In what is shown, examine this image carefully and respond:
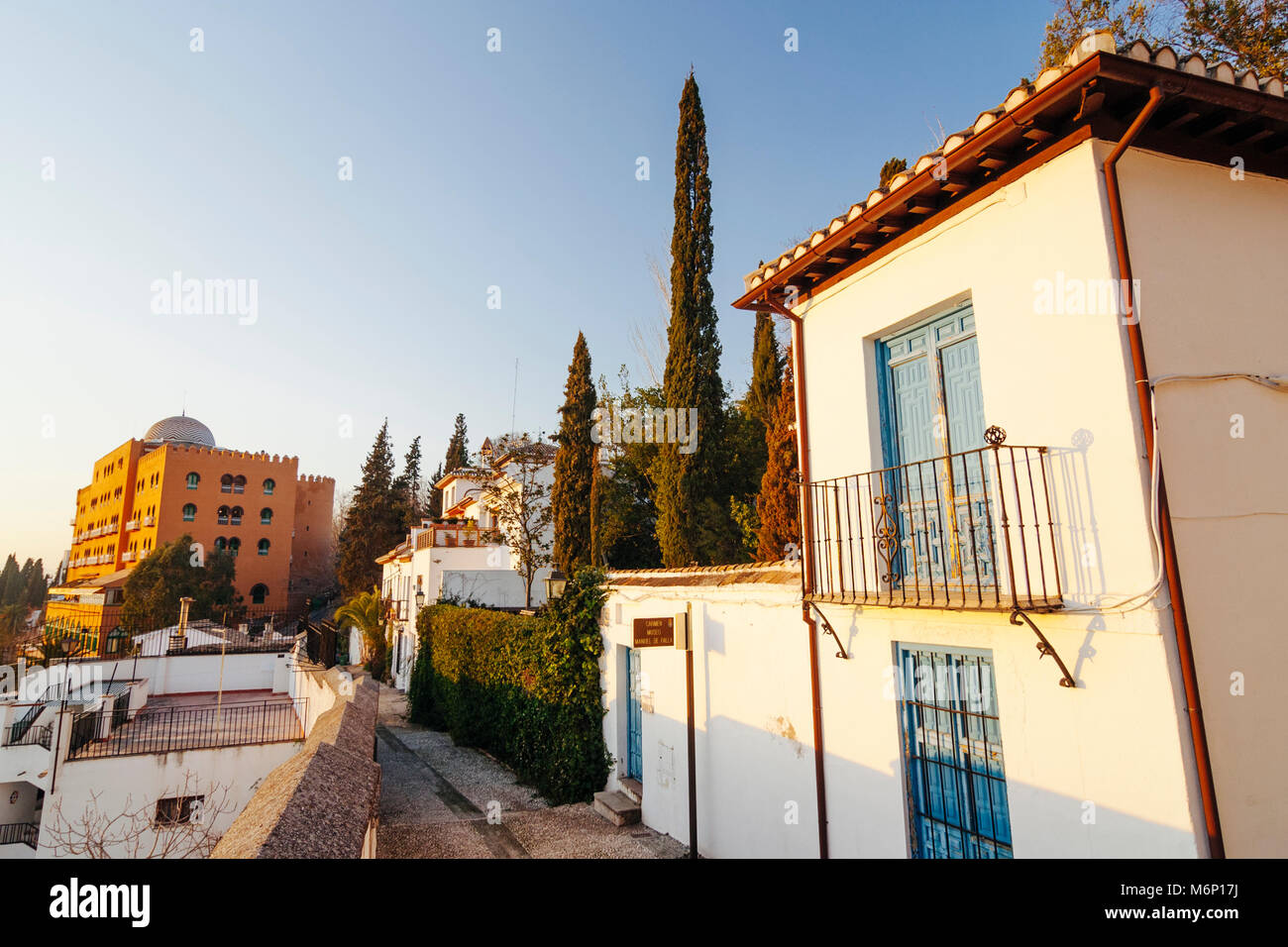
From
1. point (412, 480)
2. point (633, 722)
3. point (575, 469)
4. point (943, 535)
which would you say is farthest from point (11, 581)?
point (943, 535)

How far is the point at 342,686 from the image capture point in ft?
37.6

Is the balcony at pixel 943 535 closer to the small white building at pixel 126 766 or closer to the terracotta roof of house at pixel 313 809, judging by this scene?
the terracotta roof of house at pixel 313 809

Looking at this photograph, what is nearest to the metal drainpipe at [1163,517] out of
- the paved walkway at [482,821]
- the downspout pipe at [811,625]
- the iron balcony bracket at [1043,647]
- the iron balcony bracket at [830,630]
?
the iron balcony bracket at [1043,647]

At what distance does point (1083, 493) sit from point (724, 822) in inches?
201

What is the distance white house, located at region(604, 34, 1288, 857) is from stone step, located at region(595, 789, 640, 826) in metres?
3.06

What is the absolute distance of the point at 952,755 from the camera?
4.92m

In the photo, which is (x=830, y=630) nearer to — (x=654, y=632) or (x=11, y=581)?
(x=654, y=632)

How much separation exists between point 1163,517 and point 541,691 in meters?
9.04

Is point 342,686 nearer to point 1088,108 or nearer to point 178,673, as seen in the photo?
point 1088,108

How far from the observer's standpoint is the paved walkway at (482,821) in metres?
8.02

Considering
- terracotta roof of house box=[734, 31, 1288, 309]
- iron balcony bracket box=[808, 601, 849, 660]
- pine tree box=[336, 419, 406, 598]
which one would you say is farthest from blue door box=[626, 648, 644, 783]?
pine tree box=[336, 419, 406, 598]

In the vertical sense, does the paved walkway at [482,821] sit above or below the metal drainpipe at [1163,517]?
below

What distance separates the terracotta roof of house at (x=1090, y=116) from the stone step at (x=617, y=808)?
24.9ft
